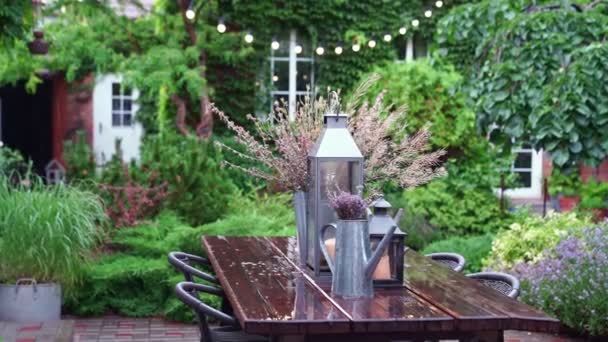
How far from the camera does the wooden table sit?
127 inches

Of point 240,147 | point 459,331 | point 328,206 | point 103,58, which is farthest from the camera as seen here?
point 240,147

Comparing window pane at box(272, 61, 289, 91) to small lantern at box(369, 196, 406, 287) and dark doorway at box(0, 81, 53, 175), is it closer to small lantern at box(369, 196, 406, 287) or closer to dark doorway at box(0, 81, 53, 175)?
dark doorway at box(0, 81, 53, 175)

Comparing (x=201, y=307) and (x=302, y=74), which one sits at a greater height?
(x=302, y=74)

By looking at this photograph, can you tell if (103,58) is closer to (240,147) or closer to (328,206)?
(240,147)

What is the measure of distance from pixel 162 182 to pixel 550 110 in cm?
340

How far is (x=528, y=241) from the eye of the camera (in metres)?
7.88

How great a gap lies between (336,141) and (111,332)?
350cm

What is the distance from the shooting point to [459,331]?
3359 mm

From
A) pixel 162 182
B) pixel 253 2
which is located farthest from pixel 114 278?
pixel 253 2

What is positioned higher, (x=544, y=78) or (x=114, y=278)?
(x=544, y=78)

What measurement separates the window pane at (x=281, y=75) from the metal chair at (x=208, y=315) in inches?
383

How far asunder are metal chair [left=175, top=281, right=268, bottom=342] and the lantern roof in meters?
0.79

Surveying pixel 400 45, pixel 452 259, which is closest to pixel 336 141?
pixel 452 259

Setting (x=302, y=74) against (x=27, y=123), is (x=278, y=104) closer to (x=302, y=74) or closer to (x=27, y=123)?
(x=302, y=74)
